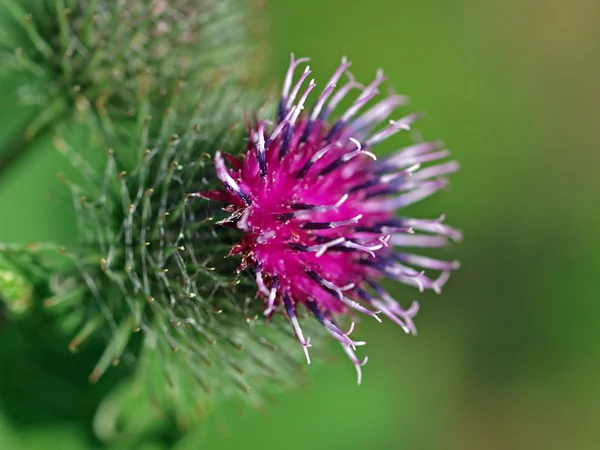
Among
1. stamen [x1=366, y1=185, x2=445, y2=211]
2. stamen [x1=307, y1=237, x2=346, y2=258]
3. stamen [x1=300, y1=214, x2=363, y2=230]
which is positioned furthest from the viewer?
stamen [x1=366, y1=185, x2=445, y2=211]

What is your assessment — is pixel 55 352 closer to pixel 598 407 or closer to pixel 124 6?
pixel 124 6

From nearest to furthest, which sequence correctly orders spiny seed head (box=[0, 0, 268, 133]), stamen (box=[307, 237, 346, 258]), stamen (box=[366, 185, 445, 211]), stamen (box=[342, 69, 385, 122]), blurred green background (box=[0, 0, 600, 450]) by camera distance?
stamen (box=[307, 237, 346, 258]), stamen (box=[342, 69, 385, 122]), stamen (box=[366, 185, 445, 211]), spiny seed head (box=[0, 0, 268, 133]), blurred green background (box=[0, 0, 600, 450])

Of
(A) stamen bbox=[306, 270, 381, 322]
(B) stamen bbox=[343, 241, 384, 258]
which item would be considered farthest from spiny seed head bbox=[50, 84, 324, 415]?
(B) stamen bbox=[343, 241, 384, 258]

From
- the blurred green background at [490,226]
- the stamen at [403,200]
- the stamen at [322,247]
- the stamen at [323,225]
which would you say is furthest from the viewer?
the blurred green background at [490,226]

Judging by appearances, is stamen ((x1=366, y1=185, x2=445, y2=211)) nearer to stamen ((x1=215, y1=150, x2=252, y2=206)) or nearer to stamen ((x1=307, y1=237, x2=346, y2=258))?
stamen ((x1=307, y1=237, x2=346, y2=258))

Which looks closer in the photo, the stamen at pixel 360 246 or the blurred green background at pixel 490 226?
the stamen at pixel 360 246

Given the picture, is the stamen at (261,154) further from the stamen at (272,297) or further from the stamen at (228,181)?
the stamen at (272,297)

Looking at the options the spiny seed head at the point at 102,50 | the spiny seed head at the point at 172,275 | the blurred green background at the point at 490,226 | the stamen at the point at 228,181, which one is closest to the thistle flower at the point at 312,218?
the stamen at the point at 228,181
